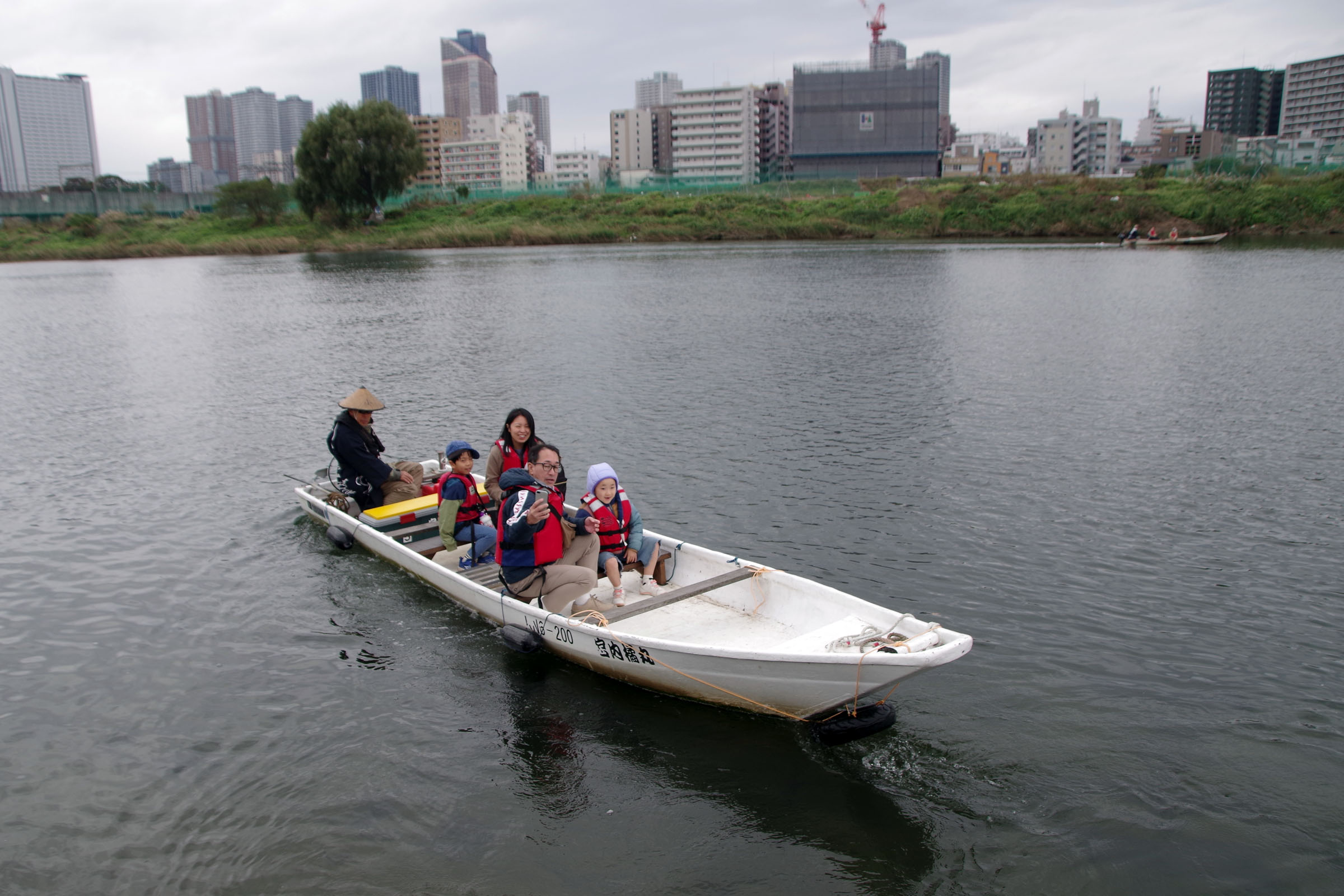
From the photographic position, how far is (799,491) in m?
15.4

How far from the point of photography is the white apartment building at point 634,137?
195250mm

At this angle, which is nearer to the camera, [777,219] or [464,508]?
[464,508]

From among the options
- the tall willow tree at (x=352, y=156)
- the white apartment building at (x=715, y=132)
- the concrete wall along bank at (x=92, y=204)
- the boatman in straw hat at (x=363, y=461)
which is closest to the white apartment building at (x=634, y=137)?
the white apartment building at (x=715, y=132)

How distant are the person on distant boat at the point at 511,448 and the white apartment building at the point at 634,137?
191850 mm

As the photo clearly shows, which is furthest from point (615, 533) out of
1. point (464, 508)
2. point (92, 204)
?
point (92, 204)

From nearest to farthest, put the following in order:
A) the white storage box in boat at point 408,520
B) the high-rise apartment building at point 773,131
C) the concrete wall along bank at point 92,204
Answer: the white storage box in boat at point 408,520, the concrete wall along bank at point 92,204, the high-rise apartment building at point 773,131

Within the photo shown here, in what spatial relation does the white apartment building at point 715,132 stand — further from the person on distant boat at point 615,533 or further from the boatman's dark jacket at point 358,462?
the person on distant boat at point 615,533

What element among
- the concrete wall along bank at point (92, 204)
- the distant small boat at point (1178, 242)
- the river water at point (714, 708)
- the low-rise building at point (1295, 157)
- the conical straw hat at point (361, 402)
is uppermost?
the low-rise building at point (1295, 157)

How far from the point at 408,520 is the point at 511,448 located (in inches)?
104

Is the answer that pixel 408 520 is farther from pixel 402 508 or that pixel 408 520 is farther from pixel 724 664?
pixel 724 664

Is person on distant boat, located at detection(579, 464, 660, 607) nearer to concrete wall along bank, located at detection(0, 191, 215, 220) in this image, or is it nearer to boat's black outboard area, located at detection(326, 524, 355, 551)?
boat's black outboard area, located at detection(326, 524, 355, 551)

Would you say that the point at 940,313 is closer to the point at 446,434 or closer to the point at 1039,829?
the point at 446,434

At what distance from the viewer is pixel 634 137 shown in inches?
7756

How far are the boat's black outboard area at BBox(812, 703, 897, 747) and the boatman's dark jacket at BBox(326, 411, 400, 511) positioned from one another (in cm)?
833
